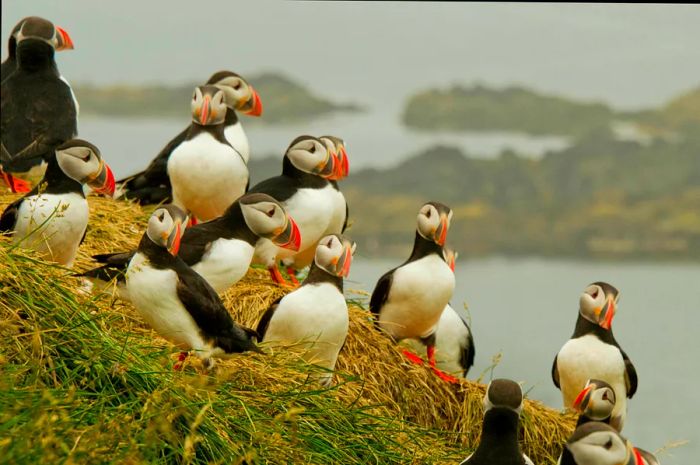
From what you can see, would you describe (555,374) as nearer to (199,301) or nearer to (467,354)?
(467,354)

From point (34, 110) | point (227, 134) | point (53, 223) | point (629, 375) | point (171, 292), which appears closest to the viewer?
point (171, 292)

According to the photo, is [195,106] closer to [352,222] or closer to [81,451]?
[352,222]

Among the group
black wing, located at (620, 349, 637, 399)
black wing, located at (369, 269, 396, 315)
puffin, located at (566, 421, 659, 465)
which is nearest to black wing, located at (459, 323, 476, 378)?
black wing, located at (369, 269, 396, 315)

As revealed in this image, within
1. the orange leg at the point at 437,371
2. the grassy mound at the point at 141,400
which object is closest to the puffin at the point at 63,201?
the grassy mound at the point at 141,400

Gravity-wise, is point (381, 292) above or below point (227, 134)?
below

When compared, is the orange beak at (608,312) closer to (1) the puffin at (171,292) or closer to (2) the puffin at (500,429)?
(2) the puffin at (500,429)

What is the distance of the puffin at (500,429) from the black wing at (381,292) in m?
1.04

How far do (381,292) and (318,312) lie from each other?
818 millimetres

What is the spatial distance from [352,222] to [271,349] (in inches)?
77.6

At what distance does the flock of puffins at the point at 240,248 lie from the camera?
3.69 m

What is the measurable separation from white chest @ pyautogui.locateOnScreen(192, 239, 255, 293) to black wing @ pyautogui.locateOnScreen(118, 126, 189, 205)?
46.9 inches

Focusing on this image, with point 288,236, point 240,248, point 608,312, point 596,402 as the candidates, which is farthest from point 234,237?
point 608,312

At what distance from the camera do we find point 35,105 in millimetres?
5344

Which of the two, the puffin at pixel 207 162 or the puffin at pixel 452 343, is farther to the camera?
the puffin at pixel 452 343
